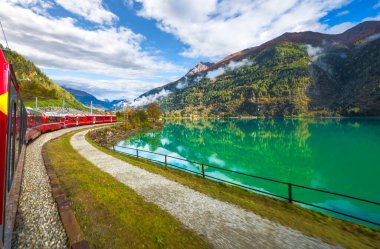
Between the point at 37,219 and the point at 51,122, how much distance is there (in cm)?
3840

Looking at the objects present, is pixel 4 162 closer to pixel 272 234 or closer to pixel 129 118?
pixel 272 234

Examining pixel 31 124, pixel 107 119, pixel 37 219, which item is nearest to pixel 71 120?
Result: pixel 107 119

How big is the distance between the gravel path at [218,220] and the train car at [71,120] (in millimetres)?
→ 45389

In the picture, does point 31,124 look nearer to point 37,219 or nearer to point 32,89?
point 37,219

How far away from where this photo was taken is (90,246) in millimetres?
6402

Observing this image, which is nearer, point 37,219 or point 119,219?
point 37,219

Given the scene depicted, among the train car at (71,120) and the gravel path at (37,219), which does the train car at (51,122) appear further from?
the gravel path at (37,219)

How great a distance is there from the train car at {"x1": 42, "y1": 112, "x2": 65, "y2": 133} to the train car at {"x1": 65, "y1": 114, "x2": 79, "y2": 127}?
243cm

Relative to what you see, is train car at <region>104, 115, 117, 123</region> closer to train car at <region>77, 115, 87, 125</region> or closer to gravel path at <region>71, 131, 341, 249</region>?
train car at <region>77, 115, 87, 125</region>

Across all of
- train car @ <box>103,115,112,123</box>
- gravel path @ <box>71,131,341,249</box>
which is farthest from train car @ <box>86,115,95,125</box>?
gravel path @ <box>71,131,341,249</box>

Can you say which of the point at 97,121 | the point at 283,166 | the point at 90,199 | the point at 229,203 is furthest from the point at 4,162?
the point at 97,121

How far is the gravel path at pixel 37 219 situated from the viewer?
6465mm

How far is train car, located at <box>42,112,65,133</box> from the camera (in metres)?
36.5

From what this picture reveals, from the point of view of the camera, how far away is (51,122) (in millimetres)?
40250
